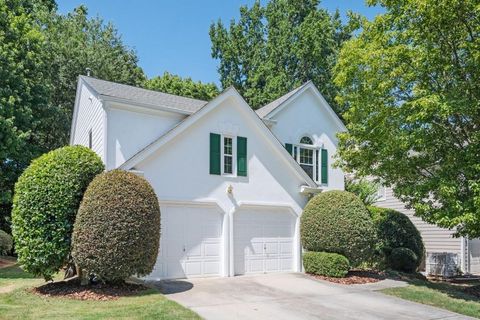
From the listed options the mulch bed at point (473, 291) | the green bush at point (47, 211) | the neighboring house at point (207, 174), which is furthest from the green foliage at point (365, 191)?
the green bush at point (47, 211)

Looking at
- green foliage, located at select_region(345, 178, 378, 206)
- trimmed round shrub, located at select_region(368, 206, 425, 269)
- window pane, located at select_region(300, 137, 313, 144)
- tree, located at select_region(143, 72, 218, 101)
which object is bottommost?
trimmed round shrub, located at select_region(368, 206, 425, 269)

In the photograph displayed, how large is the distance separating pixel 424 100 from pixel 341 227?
4981 millimetres

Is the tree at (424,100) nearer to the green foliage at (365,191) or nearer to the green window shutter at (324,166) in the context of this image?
the green window shutter at (324,166)

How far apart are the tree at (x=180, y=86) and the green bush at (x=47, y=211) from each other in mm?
24656

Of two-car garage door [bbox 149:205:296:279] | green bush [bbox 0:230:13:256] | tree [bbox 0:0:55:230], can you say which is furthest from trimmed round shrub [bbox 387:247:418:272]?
green bush [bbox 0:230:13:256]

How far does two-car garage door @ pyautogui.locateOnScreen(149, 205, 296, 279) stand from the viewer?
1402 centimetres

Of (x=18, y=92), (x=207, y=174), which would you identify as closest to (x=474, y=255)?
(x=207, y=174)

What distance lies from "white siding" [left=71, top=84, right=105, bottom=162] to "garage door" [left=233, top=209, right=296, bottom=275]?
5.31 metres

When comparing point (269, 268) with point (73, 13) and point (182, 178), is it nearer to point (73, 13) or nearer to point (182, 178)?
point (182, 178)

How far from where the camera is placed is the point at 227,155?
15.7m

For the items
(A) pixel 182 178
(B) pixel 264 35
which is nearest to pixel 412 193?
(A) pixel 182 178

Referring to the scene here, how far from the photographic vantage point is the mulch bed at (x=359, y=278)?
14741 millimetres

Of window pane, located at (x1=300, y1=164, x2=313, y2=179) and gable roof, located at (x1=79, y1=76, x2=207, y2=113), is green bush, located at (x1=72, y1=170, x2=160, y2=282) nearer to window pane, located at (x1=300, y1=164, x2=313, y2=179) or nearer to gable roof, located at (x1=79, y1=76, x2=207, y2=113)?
gable roof, located at (x1=79, y1=76, x2=207, y2=113)

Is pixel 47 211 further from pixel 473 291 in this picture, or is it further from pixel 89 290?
pixel 473 291
